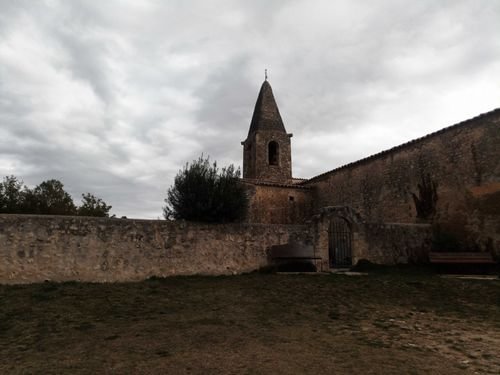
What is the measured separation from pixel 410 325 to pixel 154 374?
4.55m

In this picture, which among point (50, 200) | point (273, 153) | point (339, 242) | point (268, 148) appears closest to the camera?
point (339, 242)

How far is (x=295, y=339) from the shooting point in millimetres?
5141

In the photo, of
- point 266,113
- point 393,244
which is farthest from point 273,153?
point 393,244

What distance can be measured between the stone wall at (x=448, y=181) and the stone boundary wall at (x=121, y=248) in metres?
7.99

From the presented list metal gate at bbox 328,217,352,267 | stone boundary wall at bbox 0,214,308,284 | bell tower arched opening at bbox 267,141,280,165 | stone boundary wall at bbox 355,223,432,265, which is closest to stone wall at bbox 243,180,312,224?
metal gate at bbox 328,217,352,267

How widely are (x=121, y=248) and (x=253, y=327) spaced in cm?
605

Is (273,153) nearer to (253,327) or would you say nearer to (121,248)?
(121,248)

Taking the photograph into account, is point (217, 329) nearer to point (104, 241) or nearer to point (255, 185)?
point (104, 241)

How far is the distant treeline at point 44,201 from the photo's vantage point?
16.3 m

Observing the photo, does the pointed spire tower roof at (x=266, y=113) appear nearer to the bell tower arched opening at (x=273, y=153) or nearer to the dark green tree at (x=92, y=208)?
the bell tower arched opening at (x=273, y=153)

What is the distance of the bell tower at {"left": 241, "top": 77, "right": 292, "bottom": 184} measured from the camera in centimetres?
2527

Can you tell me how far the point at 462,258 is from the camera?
12.3 m

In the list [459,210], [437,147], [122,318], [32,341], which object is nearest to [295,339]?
[122,318]

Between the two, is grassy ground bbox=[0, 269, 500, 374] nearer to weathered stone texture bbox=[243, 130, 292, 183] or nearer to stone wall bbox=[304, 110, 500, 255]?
stone wall bbox=[304, 110, 500, 255]
